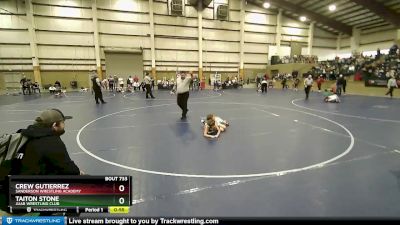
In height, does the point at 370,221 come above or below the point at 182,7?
below

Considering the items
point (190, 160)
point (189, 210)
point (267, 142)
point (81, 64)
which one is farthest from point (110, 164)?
point (81, 64)

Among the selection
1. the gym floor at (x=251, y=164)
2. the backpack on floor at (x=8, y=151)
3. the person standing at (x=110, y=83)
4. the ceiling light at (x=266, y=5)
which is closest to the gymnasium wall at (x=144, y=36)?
the ceiling light at (x=266, y=5)

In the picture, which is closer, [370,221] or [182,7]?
[370,221]

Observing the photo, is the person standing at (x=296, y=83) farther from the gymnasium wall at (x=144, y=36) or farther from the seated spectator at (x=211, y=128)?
the seated spectator at (x=211, y=128)

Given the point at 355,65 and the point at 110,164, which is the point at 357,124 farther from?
the point at 355,65

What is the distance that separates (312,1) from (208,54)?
47.6 feet

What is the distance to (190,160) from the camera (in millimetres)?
5199
